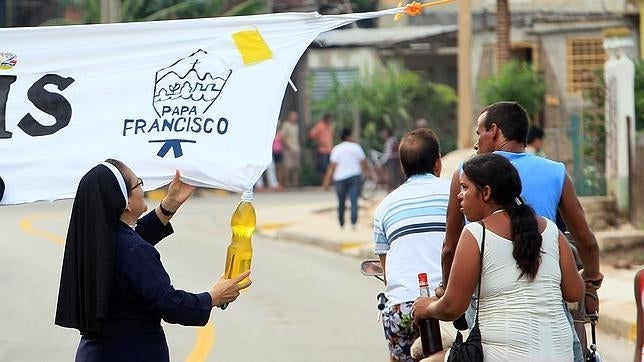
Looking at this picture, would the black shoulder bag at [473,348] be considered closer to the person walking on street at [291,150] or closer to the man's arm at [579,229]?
the man's arm at [579,229]


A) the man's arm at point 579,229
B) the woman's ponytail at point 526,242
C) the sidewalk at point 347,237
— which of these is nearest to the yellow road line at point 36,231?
the sidewalk at point 347,237

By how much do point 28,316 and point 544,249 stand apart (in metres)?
8.81

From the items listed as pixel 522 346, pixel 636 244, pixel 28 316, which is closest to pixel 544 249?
pixel 522 346

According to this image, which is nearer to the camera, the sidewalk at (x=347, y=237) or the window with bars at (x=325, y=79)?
the sidewalk at (x=347, y=237)

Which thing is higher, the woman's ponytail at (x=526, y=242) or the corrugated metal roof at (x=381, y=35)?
the woman's ponytail at (x=526, y=242)

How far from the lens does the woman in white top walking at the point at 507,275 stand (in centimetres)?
500

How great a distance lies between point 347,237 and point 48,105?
15166 mm

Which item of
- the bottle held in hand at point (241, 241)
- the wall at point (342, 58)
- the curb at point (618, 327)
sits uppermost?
the bottle held in hand at point (241, 241)

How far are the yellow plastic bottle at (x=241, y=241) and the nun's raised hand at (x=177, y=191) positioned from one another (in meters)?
0.30

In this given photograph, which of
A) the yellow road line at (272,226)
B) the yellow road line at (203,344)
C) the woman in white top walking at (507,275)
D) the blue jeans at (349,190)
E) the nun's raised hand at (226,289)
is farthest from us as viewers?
the yellow road line at (272,226)

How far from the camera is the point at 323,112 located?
1518 inches

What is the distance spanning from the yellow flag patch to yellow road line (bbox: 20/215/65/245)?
15.1m

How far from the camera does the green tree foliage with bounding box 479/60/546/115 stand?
2598 centimetres

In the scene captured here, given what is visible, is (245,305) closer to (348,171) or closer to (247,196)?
(348,171)
